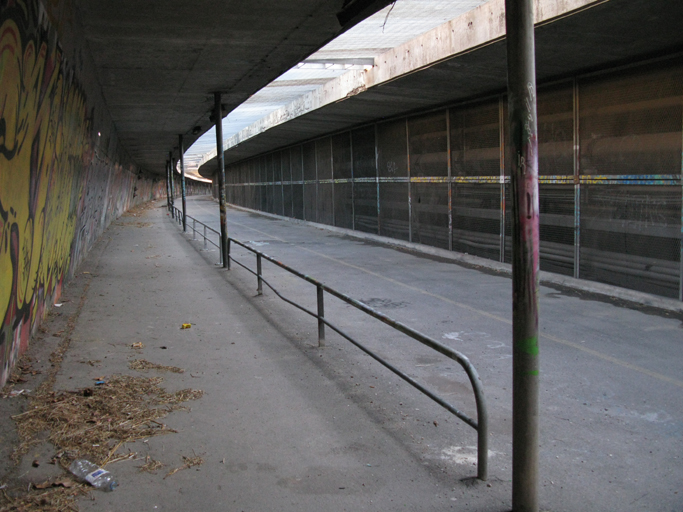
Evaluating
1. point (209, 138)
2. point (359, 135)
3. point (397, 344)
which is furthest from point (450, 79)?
point (209, 138)

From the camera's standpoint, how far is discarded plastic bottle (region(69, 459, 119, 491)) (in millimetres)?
3740

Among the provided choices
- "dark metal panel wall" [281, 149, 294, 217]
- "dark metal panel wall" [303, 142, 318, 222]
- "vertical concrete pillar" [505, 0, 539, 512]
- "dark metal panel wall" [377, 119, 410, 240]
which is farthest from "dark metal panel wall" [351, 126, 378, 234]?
"vertical concrete pillar" [505, 0, 539, 512]

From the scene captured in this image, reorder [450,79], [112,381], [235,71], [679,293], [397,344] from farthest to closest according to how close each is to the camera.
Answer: [450,79] < [235,71] < [679,293] < [397,344] < [112,381]

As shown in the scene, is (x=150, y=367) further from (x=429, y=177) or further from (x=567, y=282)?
(x=429, y=177)

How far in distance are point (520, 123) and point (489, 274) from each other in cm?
919

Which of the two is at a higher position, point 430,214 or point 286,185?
point 286,185

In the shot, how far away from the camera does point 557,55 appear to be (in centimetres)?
906

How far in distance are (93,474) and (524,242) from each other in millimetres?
3104

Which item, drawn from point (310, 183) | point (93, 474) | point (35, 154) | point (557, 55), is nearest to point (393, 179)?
point (557, 55)

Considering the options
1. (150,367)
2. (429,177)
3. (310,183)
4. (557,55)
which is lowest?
(150,367)

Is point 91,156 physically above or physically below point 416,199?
above

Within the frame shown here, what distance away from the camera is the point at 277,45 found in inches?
346

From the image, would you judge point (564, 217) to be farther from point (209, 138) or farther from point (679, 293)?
point (209, 138)

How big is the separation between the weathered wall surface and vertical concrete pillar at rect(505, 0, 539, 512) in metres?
4.25
